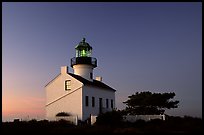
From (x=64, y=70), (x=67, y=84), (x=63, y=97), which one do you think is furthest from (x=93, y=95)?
(x=64, y=70)

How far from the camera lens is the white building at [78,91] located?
24234 mm

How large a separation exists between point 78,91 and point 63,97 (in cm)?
169

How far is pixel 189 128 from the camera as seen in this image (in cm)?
1614

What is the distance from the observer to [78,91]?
79.5ft

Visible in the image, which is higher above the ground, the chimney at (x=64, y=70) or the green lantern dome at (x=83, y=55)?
the green lantern dome at (x=83, y=55)

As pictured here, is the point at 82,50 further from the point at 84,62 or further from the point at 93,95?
the point at 93,95

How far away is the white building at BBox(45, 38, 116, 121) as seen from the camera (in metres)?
24.2

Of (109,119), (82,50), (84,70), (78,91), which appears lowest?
(109,119)

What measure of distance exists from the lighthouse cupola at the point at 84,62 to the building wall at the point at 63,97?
2.87 m

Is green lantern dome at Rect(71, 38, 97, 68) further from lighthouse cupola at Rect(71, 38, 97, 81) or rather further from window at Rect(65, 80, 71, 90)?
window at Rect(65, 80, 71, 90)

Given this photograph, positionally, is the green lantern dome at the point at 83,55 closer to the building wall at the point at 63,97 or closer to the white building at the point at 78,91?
the white building at the point at 78,91

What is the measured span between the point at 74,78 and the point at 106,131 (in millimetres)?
9875

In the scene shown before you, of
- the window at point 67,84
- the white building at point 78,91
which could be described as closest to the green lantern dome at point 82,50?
the white building at point 78,91

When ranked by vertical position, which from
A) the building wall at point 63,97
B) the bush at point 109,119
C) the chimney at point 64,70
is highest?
the chimney at point 64,70
